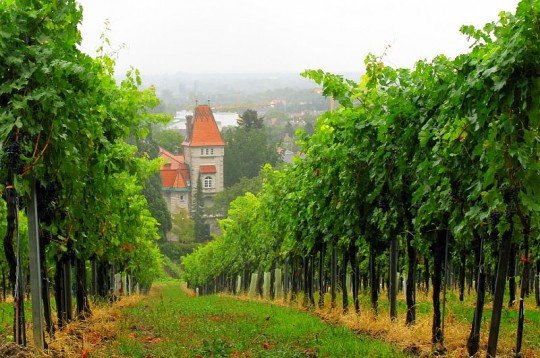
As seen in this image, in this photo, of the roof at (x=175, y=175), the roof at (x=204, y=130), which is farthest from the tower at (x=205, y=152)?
the roof at (x=175, y=175)

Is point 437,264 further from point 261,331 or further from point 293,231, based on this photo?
point 293,231

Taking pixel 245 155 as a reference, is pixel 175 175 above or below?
below

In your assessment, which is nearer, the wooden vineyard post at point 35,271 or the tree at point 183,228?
the wooden vineyard post at point 35,271

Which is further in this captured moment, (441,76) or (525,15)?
(441,76)

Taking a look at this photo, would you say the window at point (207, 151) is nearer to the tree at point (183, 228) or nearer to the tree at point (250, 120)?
the tree at point (250, 120)

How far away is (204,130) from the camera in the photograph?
119 m

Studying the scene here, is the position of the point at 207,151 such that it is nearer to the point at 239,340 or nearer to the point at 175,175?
the point at 175,175

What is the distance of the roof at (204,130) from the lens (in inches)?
4624

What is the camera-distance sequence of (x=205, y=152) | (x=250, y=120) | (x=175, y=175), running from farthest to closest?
(x=250, y=120)
(x=205, y=152)
(x=175, y=175)

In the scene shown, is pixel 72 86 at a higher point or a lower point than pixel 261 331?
higher

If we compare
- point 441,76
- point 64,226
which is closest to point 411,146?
point 441,76

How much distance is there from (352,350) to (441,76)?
12.2ft

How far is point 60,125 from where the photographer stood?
785 centimetres

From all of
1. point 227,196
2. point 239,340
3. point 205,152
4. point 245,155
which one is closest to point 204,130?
point 205,152
